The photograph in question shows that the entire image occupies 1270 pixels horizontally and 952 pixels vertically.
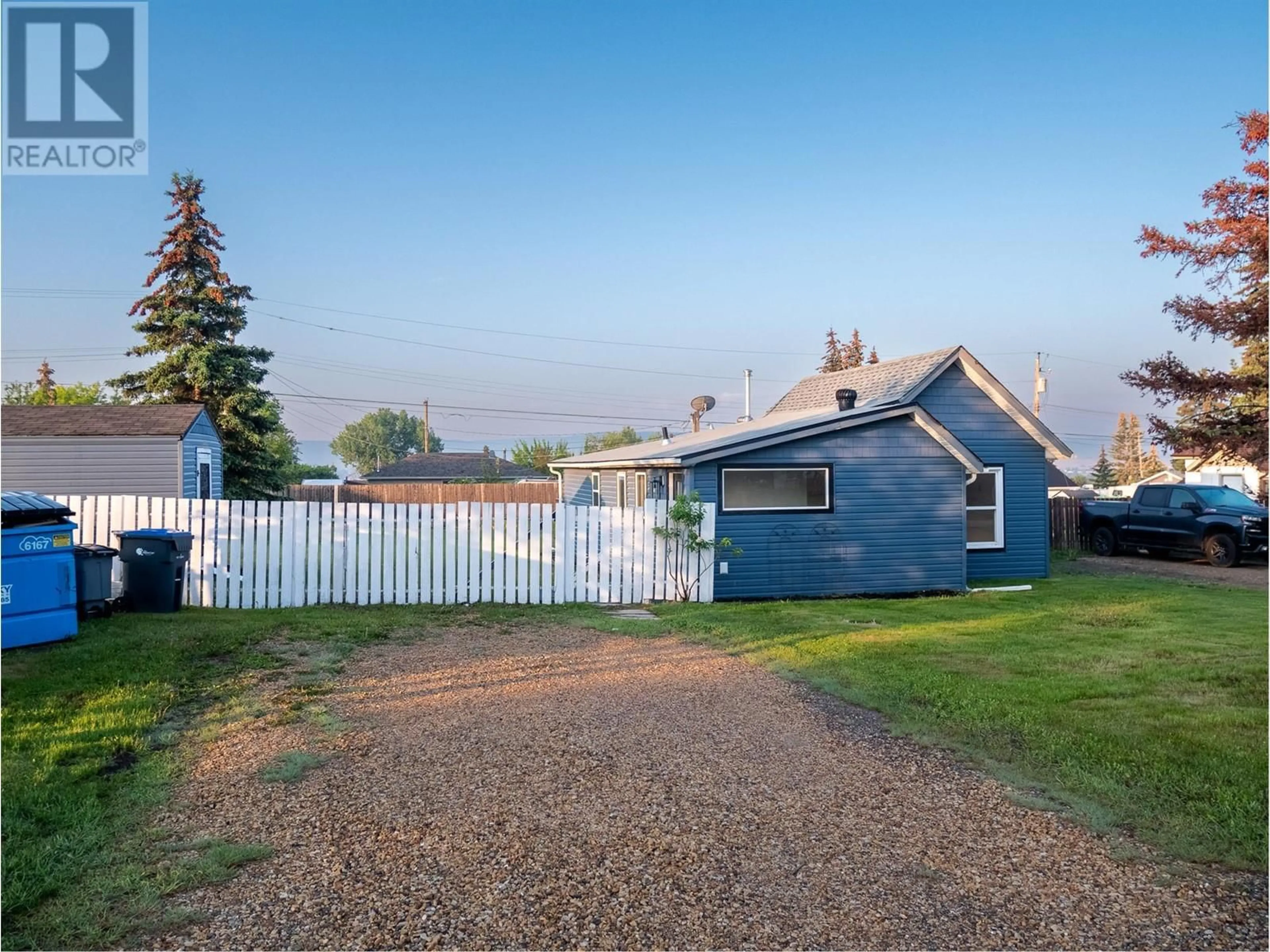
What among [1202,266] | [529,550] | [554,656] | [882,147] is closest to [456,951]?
[1202,266]

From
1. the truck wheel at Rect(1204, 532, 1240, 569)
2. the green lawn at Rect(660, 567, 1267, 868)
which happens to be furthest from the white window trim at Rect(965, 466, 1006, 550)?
the truck wheel at Rect(1204, 532, 1240, 569)

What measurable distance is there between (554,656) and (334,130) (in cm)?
1071

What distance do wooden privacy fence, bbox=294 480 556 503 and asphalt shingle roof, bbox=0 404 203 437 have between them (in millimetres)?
9106

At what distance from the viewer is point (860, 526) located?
1290 centimetres

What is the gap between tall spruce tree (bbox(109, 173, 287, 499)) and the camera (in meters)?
25.9

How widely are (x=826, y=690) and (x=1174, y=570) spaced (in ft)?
47.3

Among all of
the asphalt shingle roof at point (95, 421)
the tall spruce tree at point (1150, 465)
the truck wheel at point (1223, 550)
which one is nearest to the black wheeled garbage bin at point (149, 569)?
the asphalt shingle roof at point (95, 421)

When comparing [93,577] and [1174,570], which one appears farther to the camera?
[1174,570]

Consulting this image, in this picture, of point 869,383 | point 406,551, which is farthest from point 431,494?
point 406,551

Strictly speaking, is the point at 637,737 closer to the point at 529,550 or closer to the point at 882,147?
the point at 529,550

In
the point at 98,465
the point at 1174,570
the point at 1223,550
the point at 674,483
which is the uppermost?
the point at 98,465

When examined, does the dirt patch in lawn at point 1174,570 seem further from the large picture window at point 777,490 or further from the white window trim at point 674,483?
the white window trim at point 674,483

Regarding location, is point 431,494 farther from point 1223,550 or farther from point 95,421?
point 1223,550

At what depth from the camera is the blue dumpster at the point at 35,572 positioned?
281 inches
